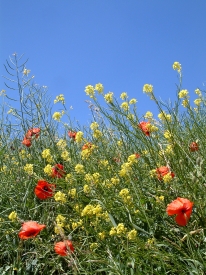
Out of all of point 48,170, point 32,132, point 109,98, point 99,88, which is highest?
point 32,132

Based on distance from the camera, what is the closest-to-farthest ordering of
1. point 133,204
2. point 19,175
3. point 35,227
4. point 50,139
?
point 35,227 → point 133,204 → point 19,175 → point 50,139

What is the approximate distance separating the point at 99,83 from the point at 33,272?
39.0 inches

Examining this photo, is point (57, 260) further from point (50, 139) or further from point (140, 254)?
point (50, 139)

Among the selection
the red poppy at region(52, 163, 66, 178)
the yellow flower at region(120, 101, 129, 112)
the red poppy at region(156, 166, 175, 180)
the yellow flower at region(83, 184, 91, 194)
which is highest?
the yellow flower at region(120, 101, 129, 112)

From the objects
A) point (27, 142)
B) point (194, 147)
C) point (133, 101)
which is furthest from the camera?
point (27, 142)

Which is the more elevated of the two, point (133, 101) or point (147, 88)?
point (133, 101)

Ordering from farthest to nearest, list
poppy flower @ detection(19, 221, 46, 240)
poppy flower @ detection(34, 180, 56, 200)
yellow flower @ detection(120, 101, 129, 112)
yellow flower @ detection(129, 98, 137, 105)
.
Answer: yellow flower @ detection(129, 98, 137, 105), yellow flower @ detection(120, 101, 129, 112), poppy flower @ detection(34, 180, 56, 200), poppy flower @ detection(19, 221, 46, 240)

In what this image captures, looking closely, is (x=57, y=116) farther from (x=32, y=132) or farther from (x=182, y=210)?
(x=182, y=210)

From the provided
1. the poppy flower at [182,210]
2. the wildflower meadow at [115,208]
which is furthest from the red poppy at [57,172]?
the poppy flower at [182,210]

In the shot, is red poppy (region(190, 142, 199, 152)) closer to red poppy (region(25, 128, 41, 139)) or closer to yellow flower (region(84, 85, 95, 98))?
yellow flower (region(84, 85, 95, 98))

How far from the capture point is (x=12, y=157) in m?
3.02

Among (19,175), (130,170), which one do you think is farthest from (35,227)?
(19,175)

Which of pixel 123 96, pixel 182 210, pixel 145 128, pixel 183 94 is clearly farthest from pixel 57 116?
pixel 182 210

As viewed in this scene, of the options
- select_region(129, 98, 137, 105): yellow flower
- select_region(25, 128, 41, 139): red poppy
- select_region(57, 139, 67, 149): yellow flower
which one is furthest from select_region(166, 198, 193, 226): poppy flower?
select_region(25, 128, 41, 139): red poppy
